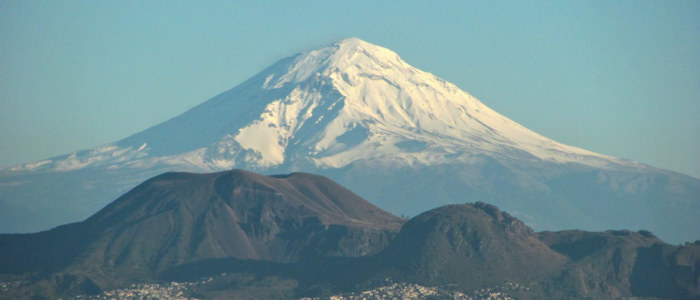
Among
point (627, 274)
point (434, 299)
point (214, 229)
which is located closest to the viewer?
point (434, 299)

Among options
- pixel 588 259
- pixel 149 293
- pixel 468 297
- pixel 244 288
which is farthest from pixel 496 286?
pixel 149 293

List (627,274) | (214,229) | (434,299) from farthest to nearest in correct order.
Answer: (214,229) → (627,274) → (434,299)

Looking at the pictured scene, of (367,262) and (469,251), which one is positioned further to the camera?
(367,262)

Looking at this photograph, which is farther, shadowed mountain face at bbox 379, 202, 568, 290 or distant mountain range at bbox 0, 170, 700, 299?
shadowed mountain face at bbox 379, 202, 568, 290

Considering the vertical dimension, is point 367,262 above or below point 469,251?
below

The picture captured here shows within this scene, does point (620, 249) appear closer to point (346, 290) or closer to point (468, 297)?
point (468, 297)

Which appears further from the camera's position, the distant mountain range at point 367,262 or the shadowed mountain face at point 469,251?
the shadowed mountain face at point 469,251

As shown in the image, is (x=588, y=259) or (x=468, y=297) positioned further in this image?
(x=588, y=259)
